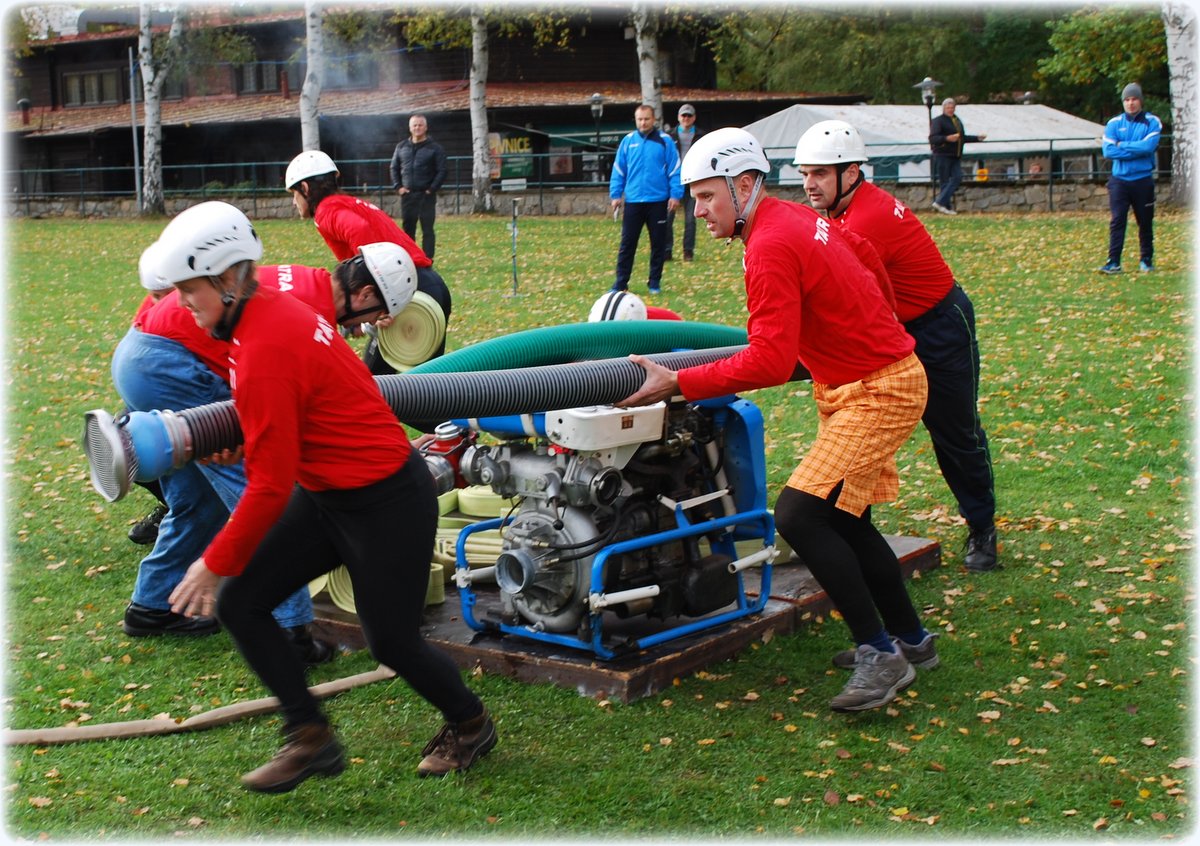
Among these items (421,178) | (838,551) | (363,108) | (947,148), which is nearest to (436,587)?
(838,551)

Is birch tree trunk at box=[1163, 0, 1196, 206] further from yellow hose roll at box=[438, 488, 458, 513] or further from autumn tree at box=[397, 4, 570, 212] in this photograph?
yellow hose roll at box=[438, 488, 458, 513]

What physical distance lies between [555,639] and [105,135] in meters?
43.1

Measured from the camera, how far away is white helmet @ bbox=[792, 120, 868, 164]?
5434mm

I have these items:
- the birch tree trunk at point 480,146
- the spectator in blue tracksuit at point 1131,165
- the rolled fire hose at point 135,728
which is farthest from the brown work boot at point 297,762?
the birch tree trunk at point 480,146

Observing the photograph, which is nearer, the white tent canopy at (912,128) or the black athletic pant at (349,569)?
the black athletic pant at (349,569)

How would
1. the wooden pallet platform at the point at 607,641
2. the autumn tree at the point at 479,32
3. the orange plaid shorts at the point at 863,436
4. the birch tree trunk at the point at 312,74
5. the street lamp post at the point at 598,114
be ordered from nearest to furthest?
the orange plaid shorts at the point at 863,436, the wooden pallet platform at the point at 607,641, the birch tree trunk at the point at 312,74, the autumn tree at the point at 479,32, the street lamp post at the point at 598,114

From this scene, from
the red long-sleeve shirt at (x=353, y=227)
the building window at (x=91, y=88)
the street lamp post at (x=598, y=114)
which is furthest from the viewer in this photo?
the building window at (x=91, y=88)

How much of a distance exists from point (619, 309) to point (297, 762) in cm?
244

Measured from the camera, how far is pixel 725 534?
539 centimetres

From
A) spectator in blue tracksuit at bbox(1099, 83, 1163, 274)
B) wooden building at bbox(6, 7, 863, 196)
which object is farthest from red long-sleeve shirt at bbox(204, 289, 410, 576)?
wooden building at bbox(6, 7, 863, 196)

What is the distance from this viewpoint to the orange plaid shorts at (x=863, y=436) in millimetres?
4688

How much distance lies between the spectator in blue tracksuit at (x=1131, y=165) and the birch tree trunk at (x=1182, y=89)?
6784 mm

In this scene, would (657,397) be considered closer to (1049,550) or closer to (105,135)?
(1049,550)

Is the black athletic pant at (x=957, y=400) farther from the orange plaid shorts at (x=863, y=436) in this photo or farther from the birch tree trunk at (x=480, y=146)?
the birch tree trunk at (x=480, y=146)
